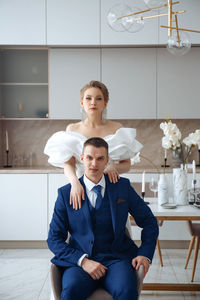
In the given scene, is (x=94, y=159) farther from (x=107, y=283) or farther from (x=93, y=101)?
(x=107, y=283)

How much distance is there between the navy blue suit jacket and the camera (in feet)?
5.94

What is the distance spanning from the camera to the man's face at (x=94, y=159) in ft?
5.99

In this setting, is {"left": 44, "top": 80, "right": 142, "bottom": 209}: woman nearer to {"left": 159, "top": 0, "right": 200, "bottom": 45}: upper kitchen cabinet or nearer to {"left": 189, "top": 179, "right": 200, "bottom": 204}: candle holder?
{"left": 189, "top": 179, "right": 200, "bottom": 204}: candle holder

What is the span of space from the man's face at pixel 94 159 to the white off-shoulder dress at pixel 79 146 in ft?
0.97

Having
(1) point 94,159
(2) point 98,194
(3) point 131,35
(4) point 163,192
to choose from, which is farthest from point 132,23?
(3) point 131,35

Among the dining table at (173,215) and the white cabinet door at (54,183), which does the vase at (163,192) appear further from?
the white cabinet door at (54,183)

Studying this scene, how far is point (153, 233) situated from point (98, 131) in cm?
72

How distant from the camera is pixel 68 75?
165 inches

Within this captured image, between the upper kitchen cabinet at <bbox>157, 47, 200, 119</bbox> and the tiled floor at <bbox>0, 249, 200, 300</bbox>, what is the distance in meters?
1.56

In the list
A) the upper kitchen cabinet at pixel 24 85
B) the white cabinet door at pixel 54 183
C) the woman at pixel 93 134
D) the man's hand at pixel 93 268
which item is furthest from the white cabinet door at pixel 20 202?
the man's hand at pixel 93 268

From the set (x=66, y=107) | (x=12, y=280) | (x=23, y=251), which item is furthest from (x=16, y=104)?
(x=12, y=280)

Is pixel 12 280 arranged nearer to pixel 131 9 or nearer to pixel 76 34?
pixel 131 9

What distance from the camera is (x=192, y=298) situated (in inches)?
108

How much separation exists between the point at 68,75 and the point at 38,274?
2144mm
